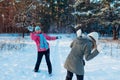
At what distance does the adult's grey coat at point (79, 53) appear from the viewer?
21.4 feet

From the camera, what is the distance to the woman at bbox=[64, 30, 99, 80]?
6426 mm

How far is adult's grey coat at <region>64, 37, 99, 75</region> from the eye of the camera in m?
6.51

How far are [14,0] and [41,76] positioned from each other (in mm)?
38214

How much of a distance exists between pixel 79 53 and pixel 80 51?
0.26ft

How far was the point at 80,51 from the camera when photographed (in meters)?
6.76

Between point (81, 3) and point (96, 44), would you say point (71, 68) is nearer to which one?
point (96, 44)

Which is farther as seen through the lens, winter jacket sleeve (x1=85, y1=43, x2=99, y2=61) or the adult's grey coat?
the adult's grey coat

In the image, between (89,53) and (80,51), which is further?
(80,51)

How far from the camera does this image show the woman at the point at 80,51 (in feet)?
21.1

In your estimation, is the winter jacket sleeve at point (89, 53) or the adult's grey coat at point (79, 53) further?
the adult's grey coat at point (79, 53)

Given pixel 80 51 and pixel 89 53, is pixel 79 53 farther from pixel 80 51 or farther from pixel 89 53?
pixel 89 53

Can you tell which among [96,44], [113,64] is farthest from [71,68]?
[113,64]

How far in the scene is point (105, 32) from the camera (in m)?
48.9

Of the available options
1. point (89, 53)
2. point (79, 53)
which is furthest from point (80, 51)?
point (89, 53)
